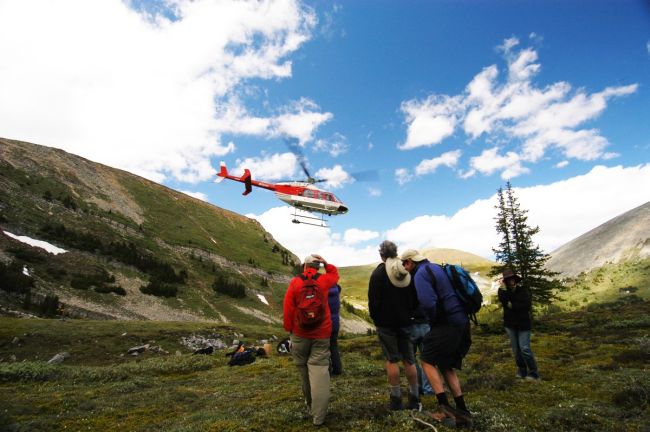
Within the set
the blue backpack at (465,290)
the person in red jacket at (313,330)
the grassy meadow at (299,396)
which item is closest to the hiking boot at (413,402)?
the grassy meadow at (299,396)

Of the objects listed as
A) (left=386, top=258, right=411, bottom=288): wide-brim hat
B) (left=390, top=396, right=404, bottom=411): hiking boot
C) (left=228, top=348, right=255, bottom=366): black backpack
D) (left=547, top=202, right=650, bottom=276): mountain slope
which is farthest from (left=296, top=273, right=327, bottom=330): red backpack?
(left=547, top=202, right=650, bottom=276): mountain slope

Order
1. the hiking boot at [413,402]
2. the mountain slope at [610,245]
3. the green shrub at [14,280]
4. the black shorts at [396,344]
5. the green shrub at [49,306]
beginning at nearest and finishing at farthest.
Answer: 1. the black shorts at [396,344]
2. the hiking boot at [413,402]
3. the green shrub at [49,306]
4. the green shrub at [14,280]
5. the mountain slope at [610,245]

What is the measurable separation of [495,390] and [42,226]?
57114 millimetres

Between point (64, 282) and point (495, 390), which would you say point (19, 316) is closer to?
point (64, 282)

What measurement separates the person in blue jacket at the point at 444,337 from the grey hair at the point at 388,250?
0.85 m

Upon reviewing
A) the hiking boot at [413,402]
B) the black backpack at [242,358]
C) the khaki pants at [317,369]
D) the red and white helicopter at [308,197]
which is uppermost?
the red and white helicopter at [308,197]

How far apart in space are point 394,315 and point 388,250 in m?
1.29

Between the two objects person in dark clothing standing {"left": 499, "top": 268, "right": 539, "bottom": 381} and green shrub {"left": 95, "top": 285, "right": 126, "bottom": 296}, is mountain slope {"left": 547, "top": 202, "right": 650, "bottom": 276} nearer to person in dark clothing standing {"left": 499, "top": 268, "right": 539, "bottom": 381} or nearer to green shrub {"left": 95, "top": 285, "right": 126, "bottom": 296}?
person in dark clothing standing {"left": 499, "top": 268, "right": 539, "bottom": 381}

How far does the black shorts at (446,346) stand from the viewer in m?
6.14

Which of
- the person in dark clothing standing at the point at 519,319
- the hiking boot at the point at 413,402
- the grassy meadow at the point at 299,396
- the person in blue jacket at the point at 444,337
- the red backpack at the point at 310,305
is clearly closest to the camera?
the person in blue jacket at the point at 444,337

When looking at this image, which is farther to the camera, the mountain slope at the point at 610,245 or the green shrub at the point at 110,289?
the mountain slope at the point at 610,245

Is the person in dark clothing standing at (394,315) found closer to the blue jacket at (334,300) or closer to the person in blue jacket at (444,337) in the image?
the person in blue jacket at (444,337)

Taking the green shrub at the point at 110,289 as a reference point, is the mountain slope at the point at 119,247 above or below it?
above

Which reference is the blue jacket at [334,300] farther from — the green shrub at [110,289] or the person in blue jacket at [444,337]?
the green shrub at [110,289]
